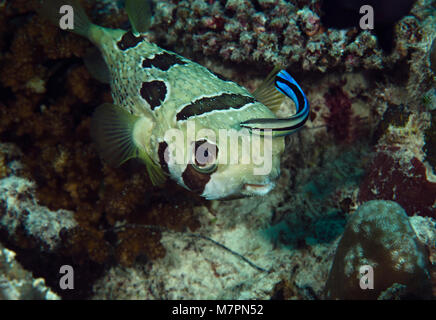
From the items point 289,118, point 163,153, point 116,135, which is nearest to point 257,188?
point 289,118

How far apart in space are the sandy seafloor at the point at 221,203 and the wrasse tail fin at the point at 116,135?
772mm

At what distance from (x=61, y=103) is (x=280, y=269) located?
3.71 meters

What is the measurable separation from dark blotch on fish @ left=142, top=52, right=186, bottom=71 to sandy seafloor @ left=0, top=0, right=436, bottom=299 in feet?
3.07

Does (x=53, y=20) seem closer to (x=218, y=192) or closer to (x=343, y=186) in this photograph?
(x=218, y=192)

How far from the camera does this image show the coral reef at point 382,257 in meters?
2.67

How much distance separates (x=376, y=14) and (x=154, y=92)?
2.78m

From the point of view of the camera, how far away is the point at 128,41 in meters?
3.61

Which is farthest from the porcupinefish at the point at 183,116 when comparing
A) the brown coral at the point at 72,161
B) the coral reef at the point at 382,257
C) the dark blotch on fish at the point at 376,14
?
the dark blotch on fish at the point at 376,14

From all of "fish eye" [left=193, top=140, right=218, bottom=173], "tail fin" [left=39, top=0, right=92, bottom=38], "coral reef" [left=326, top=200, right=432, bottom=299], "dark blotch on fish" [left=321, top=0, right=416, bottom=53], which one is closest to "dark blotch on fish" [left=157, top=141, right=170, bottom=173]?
"fish eye" [left=193, top=140, right=218, bottom=173]

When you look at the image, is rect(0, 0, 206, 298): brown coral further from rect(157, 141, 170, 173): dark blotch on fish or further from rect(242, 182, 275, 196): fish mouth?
rect(242, 182, 275, 196): fish mouth

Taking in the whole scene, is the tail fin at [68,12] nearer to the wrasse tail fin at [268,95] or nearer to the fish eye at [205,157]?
the wrasse tail fin at [268,95]

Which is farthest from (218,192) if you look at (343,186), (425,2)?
(425,2)

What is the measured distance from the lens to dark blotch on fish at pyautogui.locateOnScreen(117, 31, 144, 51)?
356 centimetres

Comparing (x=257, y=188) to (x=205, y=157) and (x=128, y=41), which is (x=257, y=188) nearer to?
(x=205, y=157)
